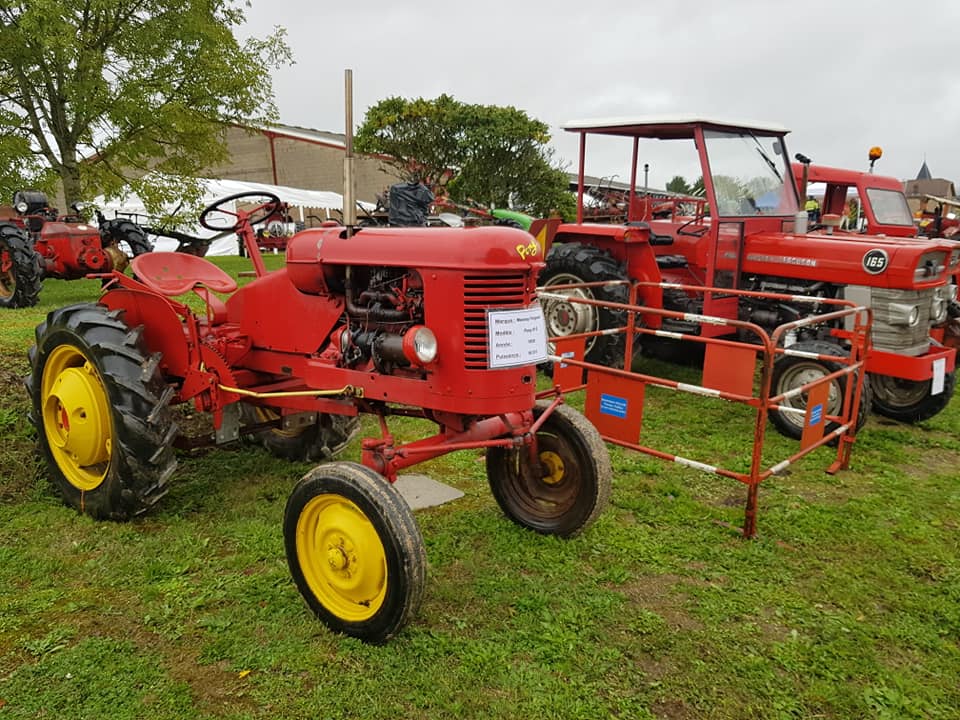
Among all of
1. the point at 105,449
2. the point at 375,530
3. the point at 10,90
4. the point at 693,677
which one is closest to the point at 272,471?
the point at 105,449

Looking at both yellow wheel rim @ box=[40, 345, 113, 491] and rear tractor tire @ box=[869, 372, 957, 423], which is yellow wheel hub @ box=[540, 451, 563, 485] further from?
rear tractor tire @ box=[869, 372, 957, 423]

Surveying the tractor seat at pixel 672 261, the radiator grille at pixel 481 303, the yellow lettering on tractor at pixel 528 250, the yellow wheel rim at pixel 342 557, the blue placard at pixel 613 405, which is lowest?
the yellow wheel rim at pixel 342 557

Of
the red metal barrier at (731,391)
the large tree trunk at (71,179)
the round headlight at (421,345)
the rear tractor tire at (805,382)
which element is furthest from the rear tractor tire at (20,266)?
the rear tractor tire at (805,382)

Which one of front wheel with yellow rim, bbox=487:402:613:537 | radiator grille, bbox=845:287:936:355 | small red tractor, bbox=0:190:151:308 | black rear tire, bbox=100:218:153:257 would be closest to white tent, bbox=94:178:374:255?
black rear tire, bbox=100:218:153:257

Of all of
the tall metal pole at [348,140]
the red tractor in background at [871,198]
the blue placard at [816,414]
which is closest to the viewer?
the tall metal pole at [348,140]

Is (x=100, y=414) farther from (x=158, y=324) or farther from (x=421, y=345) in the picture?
(x=421, y=345)

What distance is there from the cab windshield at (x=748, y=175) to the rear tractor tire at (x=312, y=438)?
144 inches

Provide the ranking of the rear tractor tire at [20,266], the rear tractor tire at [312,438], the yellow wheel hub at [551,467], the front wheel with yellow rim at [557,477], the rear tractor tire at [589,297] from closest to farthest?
the front wheel with yellow rim at [557,477] → the yellow wheel hub at [551,467] → the rear tractor tire at [312,438] → the rear tractor tire at [589,297] → the rear tractor tire at [20,266]

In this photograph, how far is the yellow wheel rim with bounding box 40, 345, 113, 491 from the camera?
3.56m

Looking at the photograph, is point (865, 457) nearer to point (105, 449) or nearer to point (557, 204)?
point (105, 449)

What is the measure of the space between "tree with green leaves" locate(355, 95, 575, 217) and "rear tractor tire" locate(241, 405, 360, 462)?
1758cm

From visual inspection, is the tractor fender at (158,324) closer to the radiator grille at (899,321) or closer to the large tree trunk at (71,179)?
the radiator grille at (899,321)

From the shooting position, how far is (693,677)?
253cm

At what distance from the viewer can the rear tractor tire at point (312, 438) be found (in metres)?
4.32
